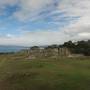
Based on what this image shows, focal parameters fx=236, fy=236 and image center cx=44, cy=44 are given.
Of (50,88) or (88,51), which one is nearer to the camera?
(50,88)

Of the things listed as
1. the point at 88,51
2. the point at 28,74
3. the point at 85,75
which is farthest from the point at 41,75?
the point at 88,51

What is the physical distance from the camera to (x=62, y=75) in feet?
71.6

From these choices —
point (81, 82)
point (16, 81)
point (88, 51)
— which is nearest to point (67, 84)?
point (81, 82)

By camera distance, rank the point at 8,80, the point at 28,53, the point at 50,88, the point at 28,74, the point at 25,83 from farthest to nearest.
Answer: the point at 28,53
the point at 28,74
the point at 8,80
the point at 25,83
the point at 50,88

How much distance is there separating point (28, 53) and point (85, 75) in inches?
981

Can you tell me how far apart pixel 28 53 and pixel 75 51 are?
11.0 m

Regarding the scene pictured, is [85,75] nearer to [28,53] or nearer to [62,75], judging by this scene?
[62,75]

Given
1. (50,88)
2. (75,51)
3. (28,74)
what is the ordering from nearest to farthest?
1. (50,88)
2. (28,74)
3. (75,51)

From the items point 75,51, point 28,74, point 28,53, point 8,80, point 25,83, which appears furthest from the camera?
point 75,51

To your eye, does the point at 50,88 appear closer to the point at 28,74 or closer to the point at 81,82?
the point at 81,82

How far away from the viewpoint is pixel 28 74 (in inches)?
893

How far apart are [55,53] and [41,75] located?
24.0 metres

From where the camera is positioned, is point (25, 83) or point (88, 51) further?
point (88, 51)

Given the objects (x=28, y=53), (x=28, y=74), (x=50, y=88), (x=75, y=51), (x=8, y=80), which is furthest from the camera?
(x=75, y=51)
